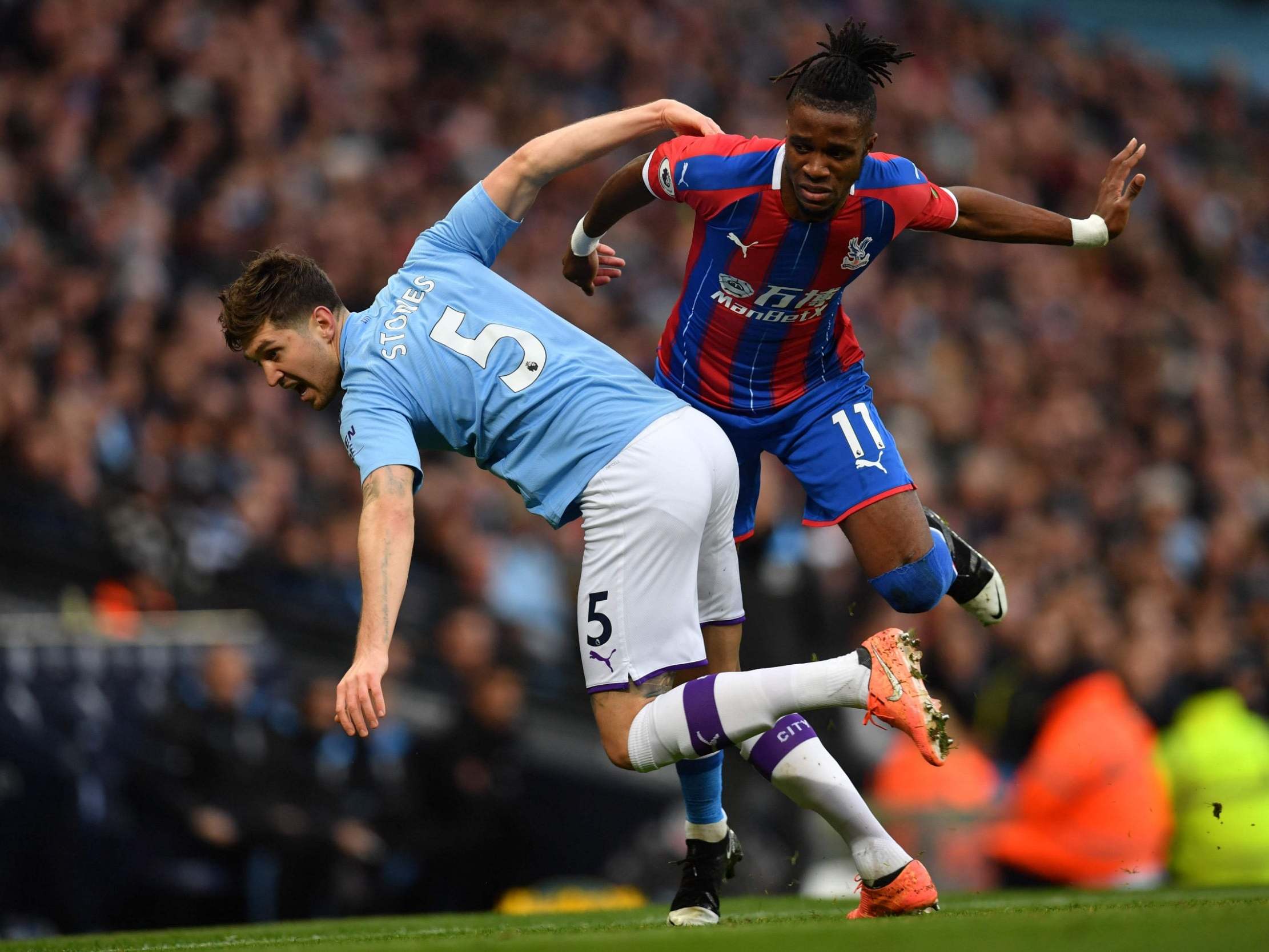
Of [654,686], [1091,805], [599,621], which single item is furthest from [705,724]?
[1091,805]

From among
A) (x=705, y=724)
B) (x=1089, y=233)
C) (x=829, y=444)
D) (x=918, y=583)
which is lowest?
(x=705, y=724)

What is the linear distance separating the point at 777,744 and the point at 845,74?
208cm

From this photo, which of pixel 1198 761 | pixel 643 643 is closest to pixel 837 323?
pixel 643 643

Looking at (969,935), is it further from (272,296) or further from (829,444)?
(272,296)

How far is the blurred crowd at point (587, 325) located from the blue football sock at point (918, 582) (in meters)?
2.08

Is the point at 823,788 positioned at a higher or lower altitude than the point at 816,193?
lower

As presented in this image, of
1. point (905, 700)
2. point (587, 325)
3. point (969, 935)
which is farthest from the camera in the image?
point (587, 325)

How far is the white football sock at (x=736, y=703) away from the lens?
4.28 meters

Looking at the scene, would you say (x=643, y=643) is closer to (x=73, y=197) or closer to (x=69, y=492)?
(x=69, y=492)

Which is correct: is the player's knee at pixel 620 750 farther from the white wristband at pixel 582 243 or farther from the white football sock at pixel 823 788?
the white wristband at pixel 582 243

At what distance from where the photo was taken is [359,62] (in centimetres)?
1270

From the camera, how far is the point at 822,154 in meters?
4.72

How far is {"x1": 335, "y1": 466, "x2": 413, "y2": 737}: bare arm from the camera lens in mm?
4051

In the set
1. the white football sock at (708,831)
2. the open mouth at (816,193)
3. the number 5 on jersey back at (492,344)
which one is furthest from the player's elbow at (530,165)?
the white football sock at (708,831)
